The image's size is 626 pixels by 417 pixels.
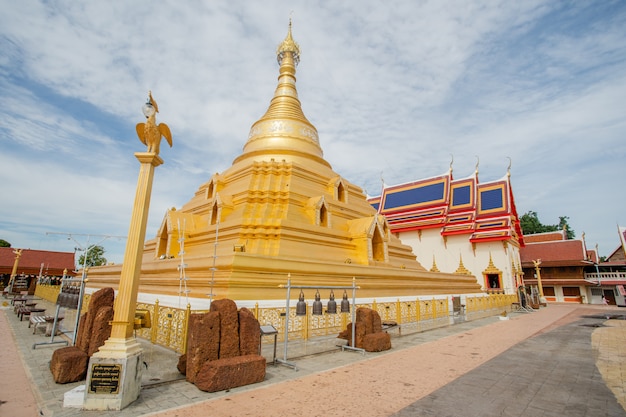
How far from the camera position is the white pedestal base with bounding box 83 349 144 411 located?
4547mm

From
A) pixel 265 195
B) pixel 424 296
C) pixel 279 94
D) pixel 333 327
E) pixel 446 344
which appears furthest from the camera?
pixel 279 94

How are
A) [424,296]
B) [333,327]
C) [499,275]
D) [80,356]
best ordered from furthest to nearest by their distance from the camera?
1. [499,275]
2. [424,296]
3. [333,327]
4. [80,356]

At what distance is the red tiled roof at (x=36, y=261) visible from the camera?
33.1 m

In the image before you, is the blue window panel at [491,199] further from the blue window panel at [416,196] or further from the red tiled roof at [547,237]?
the red tiled roof at [547,237]

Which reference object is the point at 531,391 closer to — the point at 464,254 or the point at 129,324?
the point at 129,324

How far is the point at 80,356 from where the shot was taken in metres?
5.67

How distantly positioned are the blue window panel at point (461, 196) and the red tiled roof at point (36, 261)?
40930 millimetres

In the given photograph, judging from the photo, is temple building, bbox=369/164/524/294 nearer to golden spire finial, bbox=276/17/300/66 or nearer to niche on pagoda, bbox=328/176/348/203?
niche on pagoda, bbox=328/176/348/203

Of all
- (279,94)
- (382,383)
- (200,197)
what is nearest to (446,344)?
(382,383)

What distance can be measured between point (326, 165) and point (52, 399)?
16548mm

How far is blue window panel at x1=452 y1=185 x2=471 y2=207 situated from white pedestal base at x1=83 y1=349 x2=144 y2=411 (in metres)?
30.7

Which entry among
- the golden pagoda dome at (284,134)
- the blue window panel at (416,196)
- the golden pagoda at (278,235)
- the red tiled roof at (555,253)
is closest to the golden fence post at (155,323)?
the golden pagoda at (278,235)

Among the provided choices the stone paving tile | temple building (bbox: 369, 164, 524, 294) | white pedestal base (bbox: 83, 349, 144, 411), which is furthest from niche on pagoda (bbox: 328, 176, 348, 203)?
white pedestal base (bbox: 83, 349, 144, 411)

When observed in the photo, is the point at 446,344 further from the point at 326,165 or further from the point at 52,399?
the point at 326,165
